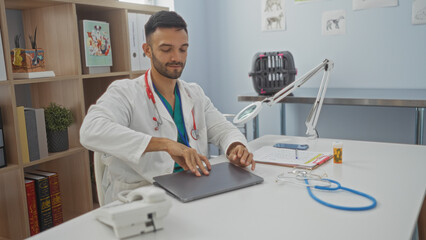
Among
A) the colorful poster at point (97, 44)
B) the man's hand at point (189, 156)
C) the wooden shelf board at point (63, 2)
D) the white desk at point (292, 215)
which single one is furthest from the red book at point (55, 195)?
the white desk at point (292, 215)

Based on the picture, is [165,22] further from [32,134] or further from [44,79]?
[32,134]

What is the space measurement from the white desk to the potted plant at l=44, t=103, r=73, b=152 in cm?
131

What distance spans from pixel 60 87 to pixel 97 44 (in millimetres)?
342

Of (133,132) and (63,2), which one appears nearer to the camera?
(133,132)

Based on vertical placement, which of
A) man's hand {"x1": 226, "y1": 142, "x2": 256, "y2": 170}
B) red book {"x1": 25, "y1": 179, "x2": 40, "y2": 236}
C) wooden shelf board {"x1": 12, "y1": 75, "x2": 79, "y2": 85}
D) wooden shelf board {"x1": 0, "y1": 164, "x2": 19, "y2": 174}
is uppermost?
wooden shelf board {"x1": 12, "y1": 75, "x2": 79, "y2": 85}

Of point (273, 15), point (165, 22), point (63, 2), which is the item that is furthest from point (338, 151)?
point (273, 15)

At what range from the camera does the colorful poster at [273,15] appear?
3445mm

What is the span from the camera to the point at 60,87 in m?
2.41

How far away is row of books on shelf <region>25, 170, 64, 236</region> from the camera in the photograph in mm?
2162

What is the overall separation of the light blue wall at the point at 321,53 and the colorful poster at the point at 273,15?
2.0 inches

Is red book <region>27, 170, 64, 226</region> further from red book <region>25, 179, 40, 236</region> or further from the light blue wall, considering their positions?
the light blue wall

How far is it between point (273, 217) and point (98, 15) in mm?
2108

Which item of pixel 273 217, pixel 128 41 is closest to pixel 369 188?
pixel 273 217

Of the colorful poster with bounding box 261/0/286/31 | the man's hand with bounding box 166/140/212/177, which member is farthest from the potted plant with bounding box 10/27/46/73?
the colorful poster with bounding box 261/0/286/31
